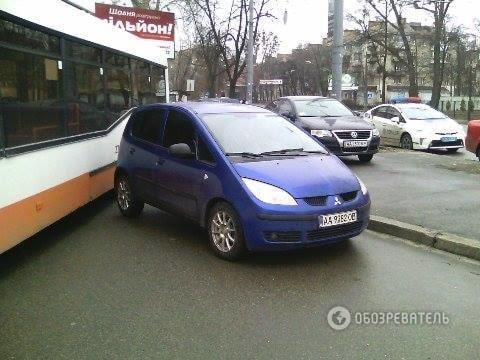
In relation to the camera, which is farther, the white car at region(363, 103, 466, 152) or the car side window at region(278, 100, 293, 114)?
the white car at region(363, 103, 466, 152)

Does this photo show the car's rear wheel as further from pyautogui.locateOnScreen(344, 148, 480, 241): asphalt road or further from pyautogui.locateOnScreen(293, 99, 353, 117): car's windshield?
pyautogui.locateOnScreen(293, 99, 353, 117): car's windshield

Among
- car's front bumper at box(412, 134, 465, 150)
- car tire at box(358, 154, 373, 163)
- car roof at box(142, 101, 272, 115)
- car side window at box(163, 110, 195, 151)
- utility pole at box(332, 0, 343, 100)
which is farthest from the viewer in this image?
car's front bumper at box(412, 134, 465, 150)

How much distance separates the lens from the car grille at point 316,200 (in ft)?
17.6

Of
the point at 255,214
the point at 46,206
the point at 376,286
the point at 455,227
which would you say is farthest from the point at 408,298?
the point at 46,206

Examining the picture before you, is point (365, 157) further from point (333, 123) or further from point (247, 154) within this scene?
point (247, 154)

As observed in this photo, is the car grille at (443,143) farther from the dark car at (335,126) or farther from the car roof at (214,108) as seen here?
the car roof at (214,108)

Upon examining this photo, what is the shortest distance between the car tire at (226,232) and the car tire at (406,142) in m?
12.0

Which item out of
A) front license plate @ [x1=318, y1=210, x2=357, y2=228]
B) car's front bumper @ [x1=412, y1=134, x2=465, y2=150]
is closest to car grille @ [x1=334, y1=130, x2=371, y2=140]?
car's front bumper @ [x1=412, y1=134, x2=465, y2=150]

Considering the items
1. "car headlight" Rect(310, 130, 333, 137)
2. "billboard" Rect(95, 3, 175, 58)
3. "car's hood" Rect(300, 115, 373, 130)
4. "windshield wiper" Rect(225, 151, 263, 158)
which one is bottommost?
"car headlight" Rect(310, 130, 333, 137)

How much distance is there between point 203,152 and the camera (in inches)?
240

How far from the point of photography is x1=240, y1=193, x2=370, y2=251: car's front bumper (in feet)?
17.3

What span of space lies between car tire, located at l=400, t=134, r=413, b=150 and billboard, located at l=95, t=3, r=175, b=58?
1566 cm

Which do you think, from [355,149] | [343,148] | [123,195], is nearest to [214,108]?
[123,195]

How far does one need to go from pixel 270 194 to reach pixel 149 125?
104 inches
